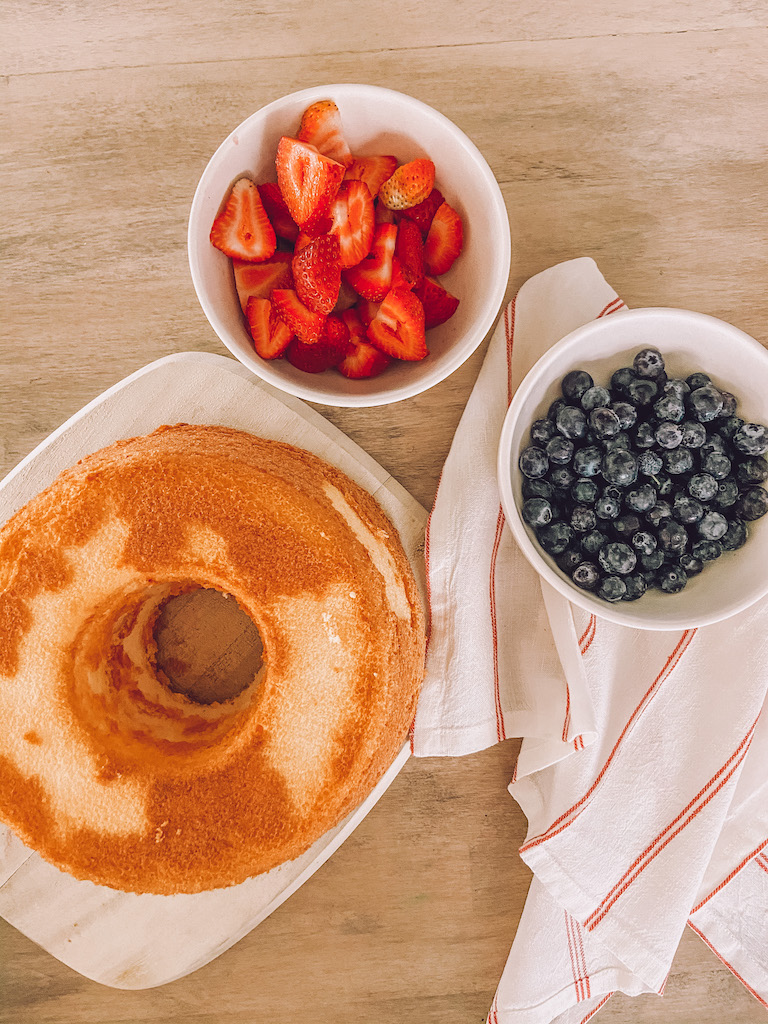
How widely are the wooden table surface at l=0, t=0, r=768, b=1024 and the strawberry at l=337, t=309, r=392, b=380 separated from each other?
0.18m

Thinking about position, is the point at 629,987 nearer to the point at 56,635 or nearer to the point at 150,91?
the point at 56,635

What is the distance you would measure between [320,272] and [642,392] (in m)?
0.48

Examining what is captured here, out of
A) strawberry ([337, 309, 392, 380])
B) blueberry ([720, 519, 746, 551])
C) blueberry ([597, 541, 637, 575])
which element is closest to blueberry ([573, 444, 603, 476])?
blueberry ([597, 541, 637, 575])

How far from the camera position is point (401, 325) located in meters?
1.01

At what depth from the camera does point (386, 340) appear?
103 cm

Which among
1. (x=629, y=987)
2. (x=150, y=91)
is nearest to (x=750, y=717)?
(x=629, y=987)

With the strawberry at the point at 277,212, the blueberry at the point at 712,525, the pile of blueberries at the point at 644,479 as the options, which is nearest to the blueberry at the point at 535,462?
the pile of blueberries at the point at 644,479

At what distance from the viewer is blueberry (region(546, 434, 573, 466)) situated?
1001 mm

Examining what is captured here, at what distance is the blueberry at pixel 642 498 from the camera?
0.97m

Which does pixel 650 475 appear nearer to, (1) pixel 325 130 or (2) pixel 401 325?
(2) pixel 401 325

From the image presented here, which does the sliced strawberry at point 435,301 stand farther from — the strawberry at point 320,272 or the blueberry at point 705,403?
the blueberry at point 705,403

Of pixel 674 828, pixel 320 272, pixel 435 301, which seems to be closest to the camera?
pixel 320 272

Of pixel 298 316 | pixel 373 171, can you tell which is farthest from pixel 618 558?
pixel 373 171

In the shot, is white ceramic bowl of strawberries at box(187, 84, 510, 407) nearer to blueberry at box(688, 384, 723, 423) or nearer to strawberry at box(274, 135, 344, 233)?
strawberry at box(274, 135, 344, 233)
